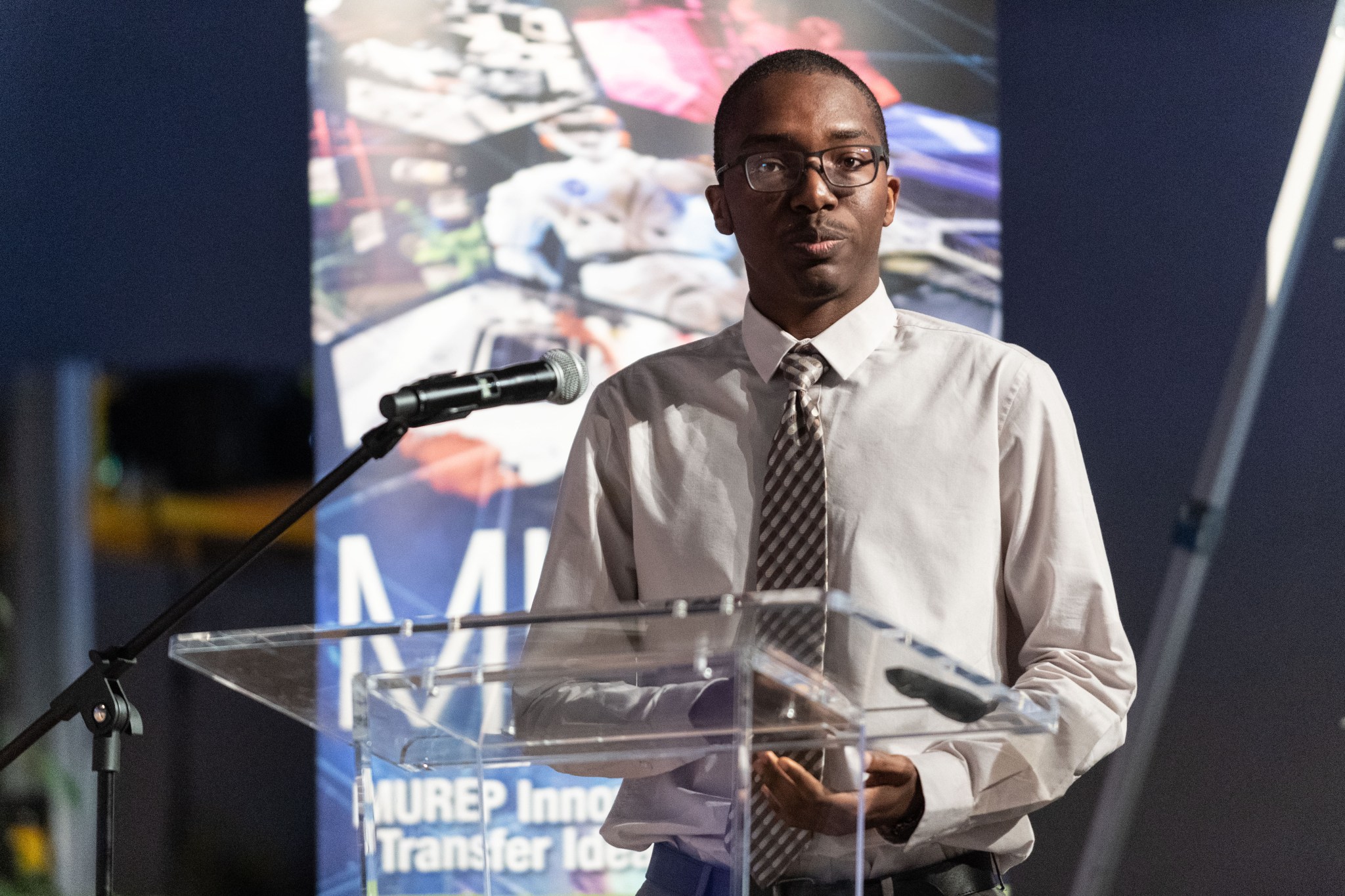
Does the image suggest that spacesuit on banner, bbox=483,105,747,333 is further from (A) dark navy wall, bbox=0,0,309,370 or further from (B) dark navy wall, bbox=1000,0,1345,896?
(B) dark navy wall, bbox=1000,0,1345,896

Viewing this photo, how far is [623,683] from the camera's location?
1095 mm

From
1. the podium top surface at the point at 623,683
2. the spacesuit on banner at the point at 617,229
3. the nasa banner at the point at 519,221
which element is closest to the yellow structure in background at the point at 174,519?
the nasa banner at the point at 519,221

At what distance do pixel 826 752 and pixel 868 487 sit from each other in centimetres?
62

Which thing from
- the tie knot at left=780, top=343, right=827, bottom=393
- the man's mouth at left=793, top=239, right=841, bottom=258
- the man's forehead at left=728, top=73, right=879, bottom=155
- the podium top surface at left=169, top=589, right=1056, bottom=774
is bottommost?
the podium top surface at left=169, top=589, right=1056, bottom=774

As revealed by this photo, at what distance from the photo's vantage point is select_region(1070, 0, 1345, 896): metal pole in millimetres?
3305

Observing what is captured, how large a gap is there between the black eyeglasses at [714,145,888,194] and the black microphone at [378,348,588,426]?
0.50m

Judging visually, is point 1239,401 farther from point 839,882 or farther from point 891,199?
point 839,882

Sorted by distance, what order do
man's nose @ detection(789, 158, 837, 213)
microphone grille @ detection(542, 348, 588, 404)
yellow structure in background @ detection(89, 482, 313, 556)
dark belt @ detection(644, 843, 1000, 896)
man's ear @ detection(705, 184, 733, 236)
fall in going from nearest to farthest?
dark belt @ detection(644, 843, 1000, 896) → microphone grille @ detection(542, 348, 588, 404) → man's nose @ detection(789, 158, 837, 213) → man's ear @ detection(705, 184, 733, 236) → yellow structure in background @ detection(89, 482, 313, 556)

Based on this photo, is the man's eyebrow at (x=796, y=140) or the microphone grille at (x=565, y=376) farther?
the man's eyebrow at (x=796, y=140)

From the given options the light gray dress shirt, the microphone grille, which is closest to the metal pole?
the light gray dress shirt

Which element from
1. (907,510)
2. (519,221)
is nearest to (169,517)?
(519,221)

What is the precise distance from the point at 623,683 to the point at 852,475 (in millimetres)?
708

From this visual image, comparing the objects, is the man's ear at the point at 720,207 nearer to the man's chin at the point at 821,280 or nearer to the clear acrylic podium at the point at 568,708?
the man's chin at the point at 821,280

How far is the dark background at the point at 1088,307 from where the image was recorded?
10.7ft
